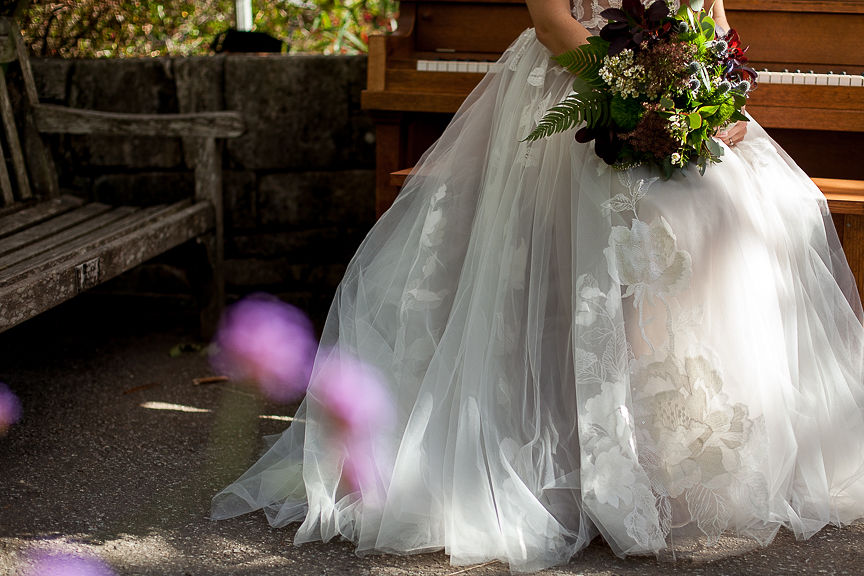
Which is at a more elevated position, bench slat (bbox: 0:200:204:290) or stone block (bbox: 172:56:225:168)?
stone block (bbox: 172:56:225:168)

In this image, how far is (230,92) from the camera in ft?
13.3

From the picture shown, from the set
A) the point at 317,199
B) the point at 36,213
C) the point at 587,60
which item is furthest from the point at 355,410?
the point at 317,199

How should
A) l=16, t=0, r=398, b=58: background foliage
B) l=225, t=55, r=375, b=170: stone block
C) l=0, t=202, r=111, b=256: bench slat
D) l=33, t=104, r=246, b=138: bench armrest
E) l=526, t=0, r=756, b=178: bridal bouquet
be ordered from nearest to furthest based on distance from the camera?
1. l=526, t=0, r=756, b=178: bridal bouquet
2. l=0, t=202, r=111, b=256: bench slat
3. l=33, t=104, r=246, b=138: bench armrest
4. l=225, t=55, r=375, b=170: stone block
5. l=16, t=0, r=398, b=58: background foliage

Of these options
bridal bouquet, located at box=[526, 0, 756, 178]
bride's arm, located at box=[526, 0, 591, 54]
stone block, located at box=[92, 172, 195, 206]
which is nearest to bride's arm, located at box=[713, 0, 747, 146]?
bridal bouquet, located at box=[526, 0, 756, 178]

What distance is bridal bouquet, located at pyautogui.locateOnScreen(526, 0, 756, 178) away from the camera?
211cm

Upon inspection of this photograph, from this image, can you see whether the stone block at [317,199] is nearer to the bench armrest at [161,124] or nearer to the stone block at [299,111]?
the stone block at [299,111]

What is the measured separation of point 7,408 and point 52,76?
5.72 feet

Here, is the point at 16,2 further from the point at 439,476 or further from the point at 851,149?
the point at 851,149

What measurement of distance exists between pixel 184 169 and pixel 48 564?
2460mm

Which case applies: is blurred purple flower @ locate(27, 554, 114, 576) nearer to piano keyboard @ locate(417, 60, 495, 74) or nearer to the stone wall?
piano keyboard @ locate(417, 60, 495, 74)

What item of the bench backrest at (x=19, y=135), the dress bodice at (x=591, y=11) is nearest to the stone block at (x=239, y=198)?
the bench backrest at (x=19, y=135)

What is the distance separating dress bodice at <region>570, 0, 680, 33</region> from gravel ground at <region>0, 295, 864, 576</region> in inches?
55.1

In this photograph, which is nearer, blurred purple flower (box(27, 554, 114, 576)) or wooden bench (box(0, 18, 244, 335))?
blurred purple flower (box(27, 554, 114, 576))

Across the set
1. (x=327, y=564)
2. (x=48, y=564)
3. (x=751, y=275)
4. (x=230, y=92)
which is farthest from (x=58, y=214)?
(x=751, y=275)
